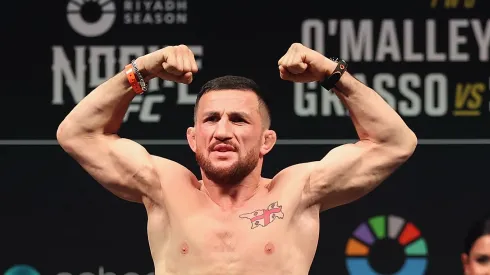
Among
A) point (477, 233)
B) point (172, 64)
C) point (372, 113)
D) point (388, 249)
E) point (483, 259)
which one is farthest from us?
point (388, 249)

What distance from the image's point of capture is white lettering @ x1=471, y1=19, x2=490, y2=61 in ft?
15.3

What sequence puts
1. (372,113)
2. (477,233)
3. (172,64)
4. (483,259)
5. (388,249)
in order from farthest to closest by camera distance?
1. (388,249)
2. (477,233)
3. (483,259)
4. (372,113)
5. (172,64)

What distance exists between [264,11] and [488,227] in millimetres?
1274

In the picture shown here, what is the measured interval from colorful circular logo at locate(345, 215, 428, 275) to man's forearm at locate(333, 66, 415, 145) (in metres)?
1.26

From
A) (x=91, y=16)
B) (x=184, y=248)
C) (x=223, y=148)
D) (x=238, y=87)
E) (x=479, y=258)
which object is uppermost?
(x=91, y=16)

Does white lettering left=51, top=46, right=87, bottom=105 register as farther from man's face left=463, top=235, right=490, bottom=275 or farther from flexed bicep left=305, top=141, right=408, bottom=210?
man's face left=463, top=235, right=490, bottom=275

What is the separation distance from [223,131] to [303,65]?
29cm

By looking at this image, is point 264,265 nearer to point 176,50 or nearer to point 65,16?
point 176,50

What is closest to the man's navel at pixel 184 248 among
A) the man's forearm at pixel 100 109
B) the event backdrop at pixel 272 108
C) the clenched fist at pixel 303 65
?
the man's forearm at pixel 100 109

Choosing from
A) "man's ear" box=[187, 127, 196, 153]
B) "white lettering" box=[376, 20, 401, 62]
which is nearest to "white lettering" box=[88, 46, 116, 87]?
"white lettering" box=[376, 20, 401, 62]

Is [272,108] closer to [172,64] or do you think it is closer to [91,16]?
[91,16]

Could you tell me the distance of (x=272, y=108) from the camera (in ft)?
15.4

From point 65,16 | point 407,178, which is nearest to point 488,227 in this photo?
point 407,178

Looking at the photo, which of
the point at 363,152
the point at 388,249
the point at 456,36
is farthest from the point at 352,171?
the point at 456,36
